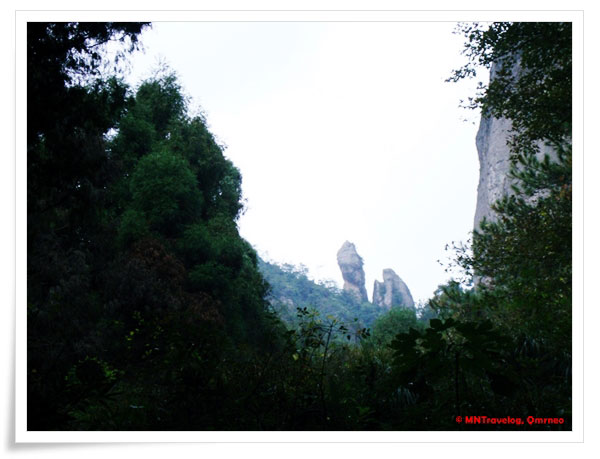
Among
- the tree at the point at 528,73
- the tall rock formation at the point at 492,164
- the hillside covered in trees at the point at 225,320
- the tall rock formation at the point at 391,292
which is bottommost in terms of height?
the tall rock formation at the point at 391,292

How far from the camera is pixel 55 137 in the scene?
430 cm

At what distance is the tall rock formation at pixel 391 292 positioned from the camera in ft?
192

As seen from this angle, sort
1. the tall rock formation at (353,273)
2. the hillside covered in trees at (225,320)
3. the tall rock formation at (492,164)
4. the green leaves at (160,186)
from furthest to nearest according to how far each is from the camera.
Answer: the tall rock formation at (353,273), the tall rock formation at (492,164), the green leaves at (160,186), the hillside covered in trees at (225,320)

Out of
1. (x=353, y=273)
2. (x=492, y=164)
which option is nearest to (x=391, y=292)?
(x=353, y=273)

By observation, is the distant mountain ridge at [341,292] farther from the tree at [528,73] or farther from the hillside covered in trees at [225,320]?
the tree at [528,73]

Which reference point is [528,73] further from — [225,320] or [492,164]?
[492,164]

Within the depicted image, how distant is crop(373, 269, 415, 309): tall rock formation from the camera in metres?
58.4

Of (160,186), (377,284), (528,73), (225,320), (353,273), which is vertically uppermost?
(528,73)

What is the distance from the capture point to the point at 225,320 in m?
9.65

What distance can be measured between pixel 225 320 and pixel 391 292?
52200 millimetres

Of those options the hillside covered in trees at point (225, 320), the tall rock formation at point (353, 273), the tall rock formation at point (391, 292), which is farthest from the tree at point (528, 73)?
the tall rock formation at point (353, 273)

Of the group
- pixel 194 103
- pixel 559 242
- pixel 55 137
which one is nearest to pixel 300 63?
pixel 55 137

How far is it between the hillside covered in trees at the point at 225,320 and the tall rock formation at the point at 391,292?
50157 millimetres

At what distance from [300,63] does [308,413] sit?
153 inches
